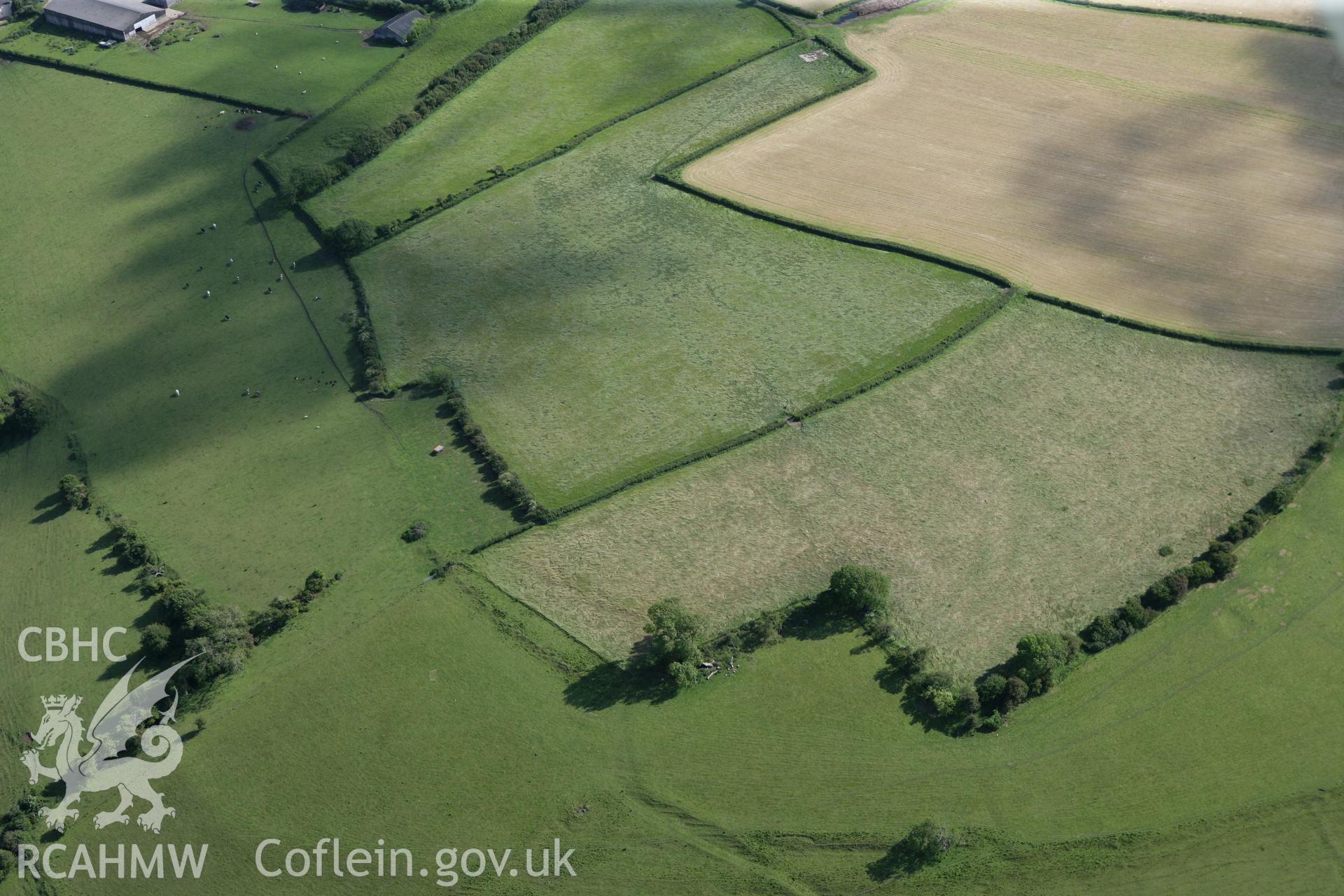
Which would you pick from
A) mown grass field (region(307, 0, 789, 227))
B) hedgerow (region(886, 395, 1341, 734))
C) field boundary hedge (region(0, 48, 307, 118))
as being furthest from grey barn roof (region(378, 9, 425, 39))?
hedgerow (region(886, 395, 1341, 734))

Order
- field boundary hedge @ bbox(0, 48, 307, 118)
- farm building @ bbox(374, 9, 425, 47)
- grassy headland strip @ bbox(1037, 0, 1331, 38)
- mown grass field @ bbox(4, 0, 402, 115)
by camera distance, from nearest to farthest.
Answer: grassy headland strip @ bbox(1037, 0, 1331, 38)
field boundary hedge @ bbox(0, 48, 307, 118)
mown grass field @ bbox(4, 0, 402, 115)
farm building @ bbox(374, 9, 425, 47)

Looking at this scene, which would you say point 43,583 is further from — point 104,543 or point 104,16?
point 104,16

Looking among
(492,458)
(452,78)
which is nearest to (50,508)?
(492,458)

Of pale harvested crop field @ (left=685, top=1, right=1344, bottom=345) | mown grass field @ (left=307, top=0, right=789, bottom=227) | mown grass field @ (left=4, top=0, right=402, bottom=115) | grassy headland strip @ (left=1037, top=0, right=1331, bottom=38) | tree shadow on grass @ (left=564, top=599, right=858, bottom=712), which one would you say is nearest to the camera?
tree shadow on grass @ (left=564, top=599, right=858, bottom=712)

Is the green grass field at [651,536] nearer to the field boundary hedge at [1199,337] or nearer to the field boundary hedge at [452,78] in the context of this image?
the field boundary hedge at [1199,337]

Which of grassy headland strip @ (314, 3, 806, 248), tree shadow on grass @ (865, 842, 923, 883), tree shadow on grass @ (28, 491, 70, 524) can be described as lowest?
tree shadow on grass @ (865, 842, 923, 883)

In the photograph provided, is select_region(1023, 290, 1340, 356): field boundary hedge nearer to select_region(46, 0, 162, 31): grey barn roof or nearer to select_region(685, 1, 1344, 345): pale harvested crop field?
select_region(685, 1, 1344, 345): pale harvested crop field

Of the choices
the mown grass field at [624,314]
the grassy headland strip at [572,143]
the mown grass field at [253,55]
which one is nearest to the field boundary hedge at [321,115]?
the mown grass field at [253,55]
